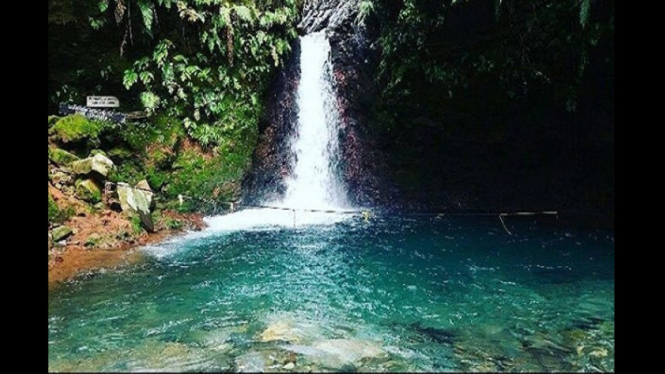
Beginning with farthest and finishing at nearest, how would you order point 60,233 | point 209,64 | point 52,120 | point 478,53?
point 209,64 < point 478,53 < point 52,120 < point 60,233

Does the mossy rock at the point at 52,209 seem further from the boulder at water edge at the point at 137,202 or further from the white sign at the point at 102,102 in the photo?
the white sign at the point at 102,102

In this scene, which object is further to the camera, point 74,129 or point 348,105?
point 348,105

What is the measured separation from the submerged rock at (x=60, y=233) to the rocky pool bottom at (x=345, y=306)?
1656 millimetres

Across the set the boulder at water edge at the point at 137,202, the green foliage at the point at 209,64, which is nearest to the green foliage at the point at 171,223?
the boulder at water edge at the point at 137,202

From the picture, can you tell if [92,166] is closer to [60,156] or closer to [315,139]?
[60,156]

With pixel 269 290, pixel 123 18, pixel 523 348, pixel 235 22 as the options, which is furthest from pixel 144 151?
pixel 523 348

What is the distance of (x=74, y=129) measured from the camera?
445 inches

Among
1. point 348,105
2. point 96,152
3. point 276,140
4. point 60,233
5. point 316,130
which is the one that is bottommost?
point 60,233

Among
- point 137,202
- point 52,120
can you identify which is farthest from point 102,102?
point 137,202

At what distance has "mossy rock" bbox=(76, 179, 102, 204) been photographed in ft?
34.5

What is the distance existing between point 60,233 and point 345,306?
591 cm

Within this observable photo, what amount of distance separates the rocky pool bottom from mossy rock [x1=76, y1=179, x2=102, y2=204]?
2.01 m

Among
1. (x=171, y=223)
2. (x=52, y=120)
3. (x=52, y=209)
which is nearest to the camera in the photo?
(x=52, y=209)

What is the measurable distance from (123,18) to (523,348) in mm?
12250
